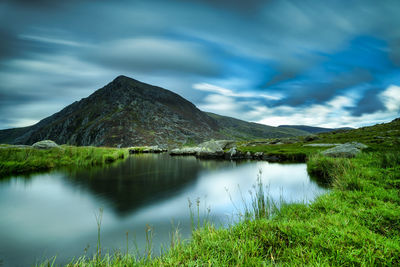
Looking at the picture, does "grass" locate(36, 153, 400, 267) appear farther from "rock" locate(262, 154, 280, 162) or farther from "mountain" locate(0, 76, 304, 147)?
"mountain" locate(0, 76, 304, 147)

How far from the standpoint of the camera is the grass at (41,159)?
1565cm

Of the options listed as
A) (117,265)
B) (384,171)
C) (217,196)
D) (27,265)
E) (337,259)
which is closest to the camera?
(337,259)

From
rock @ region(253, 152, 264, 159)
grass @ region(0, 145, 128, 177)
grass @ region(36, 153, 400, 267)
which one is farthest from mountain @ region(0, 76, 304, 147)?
grass @ region(36, 153, 400, 267)

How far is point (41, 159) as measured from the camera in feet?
60.9

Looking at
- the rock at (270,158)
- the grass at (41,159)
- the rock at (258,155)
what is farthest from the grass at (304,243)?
the rock at (258,155)

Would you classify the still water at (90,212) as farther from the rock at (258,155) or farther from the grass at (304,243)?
the rock at (258,155)

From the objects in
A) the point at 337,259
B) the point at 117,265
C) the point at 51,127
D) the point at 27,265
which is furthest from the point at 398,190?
the point at 51,127

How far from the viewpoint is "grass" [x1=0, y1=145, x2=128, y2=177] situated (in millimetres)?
15648

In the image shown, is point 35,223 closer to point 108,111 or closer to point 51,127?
point 108,111

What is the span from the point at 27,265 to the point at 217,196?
27.4 ft

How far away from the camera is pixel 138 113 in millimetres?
129875

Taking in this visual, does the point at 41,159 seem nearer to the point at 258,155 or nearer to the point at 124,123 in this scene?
the point at 258,155

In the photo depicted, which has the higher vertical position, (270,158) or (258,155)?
(258,155)

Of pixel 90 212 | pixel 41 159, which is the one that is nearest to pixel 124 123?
pixel 41 159
